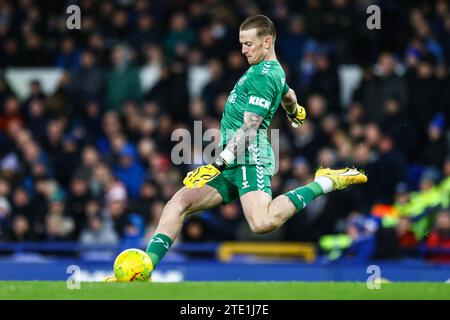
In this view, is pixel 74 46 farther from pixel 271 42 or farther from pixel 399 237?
pixel 271 42

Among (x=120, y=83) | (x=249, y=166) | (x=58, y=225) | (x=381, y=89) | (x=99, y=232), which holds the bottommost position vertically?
(x=249, y=166)

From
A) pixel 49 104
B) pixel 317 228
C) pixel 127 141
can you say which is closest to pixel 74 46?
pixel 49 104

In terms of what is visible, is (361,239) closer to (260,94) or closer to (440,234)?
(440,234)

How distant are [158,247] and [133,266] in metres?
0.31

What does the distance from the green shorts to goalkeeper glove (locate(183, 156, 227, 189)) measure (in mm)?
274

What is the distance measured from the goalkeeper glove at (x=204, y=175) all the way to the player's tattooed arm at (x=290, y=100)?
3.62ft

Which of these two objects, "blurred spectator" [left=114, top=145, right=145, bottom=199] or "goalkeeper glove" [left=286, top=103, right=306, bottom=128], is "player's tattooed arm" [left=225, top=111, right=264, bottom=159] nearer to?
"goalkeeper glove" [left=286, top=103, right=306, bottom=128]

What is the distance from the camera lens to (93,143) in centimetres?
1950

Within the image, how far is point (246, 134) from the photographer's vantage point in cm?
1067

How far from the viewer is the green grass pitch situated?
9852mm

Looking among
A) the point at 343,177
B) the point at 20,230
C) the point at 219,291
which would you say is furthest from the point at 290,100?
the point at 20,230

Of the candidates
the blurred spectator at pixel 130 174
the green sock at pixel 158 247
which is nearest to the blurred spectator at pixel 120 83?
the blurred spectator at pixel 130 174

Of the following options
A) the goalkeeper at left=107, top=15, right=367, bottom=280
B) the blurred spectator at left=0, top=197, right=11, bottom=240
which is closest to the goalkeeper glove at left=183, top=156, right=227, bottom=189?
the goalkeeper at left=107, top=15, right=367, bottom=280

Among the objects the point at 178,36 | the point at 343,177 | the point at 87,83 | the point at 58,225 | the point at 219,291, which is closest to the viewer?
the point at 219,291
